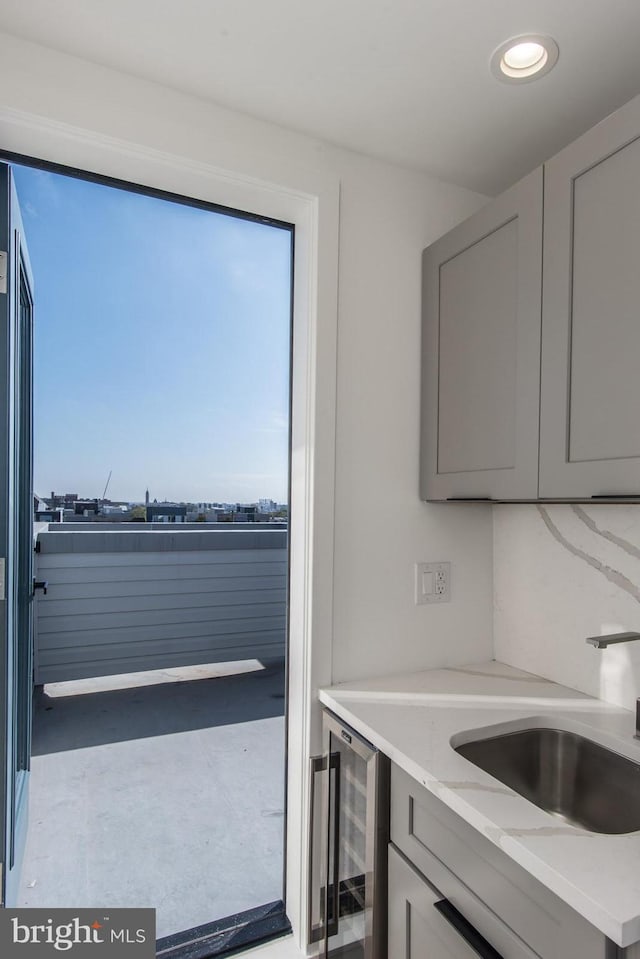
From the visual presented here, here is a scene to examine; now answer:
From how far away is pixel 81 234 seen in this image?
1960 millimetres

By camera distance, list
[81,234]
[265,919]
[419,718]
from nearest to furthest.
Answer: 1. [419,718]
2. [265,919]
3. [81,234]

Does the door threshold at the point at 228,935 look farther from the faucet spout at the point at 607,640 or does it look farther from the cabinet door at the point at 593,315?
the cabinet door at the point at 593,315

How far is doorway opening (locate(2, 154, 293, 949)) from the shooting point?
5.98 feet

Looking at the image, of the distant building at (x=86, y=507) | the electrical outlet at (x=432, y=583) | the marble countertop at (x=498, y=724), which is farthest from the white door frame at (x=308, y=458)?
the distant building at (x=86, y=507)

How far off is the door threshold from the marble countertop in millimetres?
722

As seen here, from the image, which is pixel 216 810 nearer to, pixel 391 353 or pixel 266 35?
pixel 391 353

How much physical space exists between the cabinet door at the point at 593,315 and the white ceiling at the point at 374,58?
0.27 metres

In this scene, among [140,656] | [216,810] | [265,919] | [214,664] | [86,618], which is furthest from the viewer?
[214,664]

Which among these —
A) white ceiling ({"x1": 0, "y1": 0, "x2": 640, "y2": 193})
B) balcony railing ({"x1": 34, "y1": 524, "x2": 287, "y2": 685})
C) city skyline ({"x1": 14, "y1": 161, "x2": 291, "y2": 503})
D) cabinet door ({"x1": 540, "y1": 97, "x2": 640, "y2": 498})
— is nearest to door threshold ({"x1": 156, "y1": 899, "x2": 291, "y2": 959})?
balcony railing ({"x1": 34, "y1": 524, "x2": 287, "y2": 685})

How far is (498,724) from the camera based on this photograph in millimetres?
1244

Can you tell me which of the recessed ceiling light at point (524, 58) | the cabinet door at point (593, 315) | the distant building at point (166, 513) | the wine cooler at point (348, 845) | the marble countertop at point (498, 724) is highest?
the recessed ceiling light at point (524, 58)

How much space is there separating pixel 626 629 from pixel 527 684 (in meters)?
0.33

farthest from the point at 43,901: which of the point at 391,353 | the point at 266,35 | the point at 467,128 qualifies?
the point at 467,128

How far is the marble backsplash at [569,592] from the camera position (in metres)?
1.36
